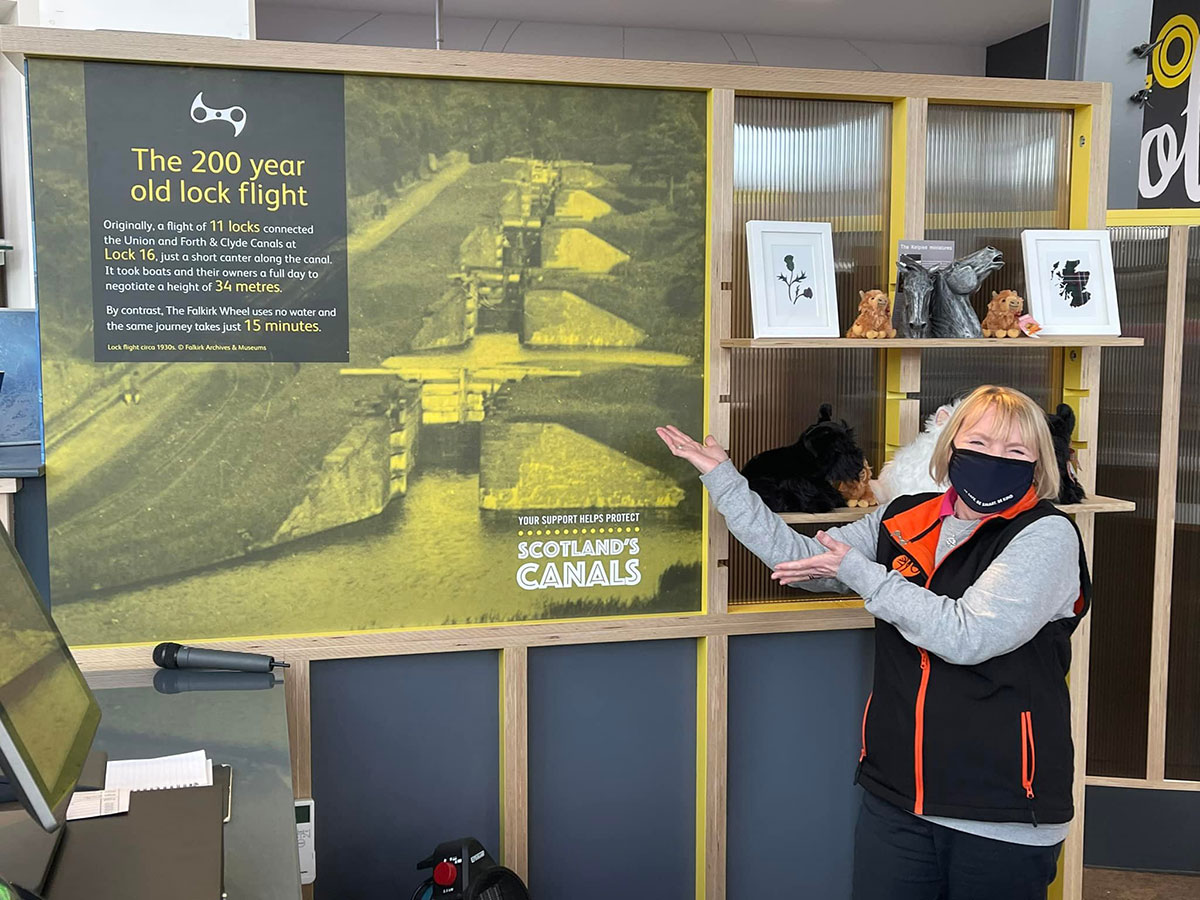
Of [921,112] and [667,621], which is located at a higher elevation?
[921,112]

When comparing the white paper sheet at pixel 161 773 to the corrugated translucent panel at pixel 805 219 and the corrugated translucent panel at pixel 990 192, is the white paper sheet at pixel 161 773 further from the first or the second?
the corrugated translucent panel at pixel 990 192

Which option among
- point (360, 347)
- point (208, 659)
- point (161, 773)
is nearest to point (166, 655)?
point (208, 659)

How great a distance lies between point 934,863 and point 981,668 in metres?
0.40

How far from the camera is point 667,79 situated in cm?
241

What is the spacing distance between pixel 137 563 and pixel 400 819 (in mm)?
832

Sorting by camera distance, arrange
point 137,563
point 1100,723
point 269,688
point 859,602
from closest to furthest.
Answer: point 269,688, point 137,563, point 859,602, point 1100,723

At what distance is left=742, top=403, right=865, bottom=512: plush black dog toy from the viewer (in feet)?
8.04

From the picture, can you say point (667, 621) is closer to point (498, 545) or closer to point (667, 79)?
point (498, 545)

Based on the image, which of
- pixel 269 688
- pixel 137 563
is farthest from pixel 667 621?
pixel 137 563

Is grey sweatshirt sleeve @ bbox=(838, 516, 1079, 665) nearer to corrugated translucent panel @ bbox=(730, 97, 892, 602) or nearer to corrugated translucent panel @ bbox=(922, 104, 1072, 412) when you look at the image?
corrugated translucent panel @ bbox=(730, 97, 892, 602)

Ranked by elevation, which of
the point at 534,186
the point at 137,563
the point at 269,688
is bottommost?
the point at 269,688

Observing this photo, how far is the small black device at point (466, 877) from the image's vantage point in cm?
219

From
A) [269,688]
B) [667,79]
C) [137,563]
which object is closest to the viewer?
[269,688]

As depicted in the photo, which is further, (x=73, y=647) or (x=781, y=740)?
(x=781, y=740)
